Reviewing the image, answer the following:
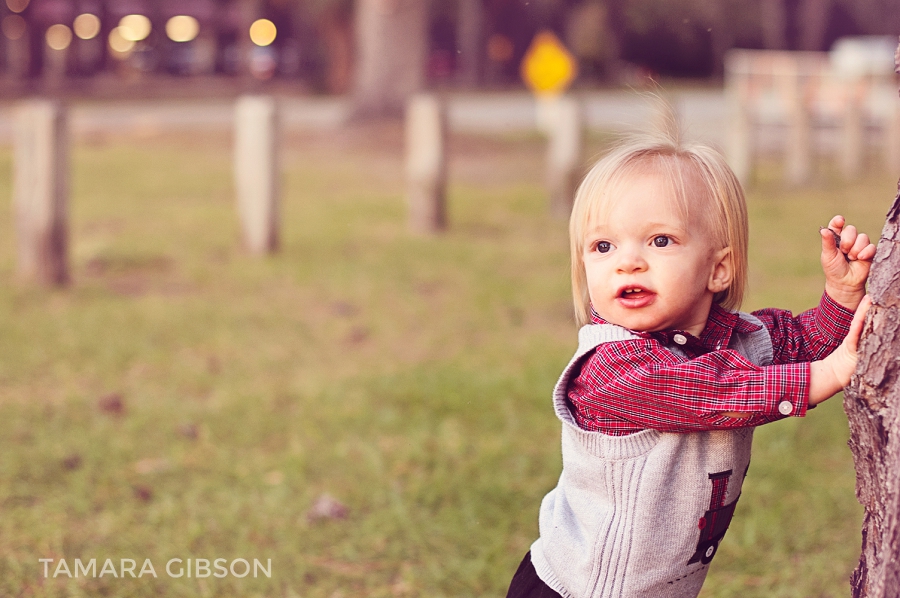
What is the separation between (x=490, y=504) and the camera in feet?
11.9

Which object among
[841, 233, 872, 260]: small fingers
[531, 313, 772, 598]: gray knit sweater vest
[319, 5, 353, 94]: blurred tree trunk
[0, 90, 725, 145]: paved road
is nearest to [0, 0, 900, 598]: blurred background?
[841, 233, 872, 260]: small fingers

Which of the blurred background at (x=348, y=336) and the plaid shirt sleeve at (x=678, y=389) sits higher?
the plaid shirt sleeve at (x=678, y=389)

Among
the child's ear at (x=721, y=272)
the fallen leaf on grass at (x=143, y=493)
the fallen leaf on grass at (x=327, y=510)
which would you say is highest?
the child's ear at (x=721, y=272)

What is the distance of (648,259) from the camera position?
1.83 meters

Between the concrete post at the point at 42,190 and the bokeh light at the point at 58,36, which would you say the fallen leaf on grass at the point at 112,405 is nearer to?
the concrete post at the point at 42,190

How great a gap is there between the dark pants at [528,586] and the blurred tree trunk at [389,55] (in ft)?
43.2

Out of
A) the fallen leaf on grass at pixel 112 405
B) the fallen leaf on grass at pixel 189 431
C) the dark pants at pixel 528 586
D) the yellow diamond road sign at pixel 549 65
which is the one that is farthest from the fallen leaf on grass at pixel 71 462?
the yellow diamond road sign at pixel 549 65

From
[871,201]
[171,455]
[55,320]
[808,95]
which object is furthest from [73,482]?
[808,95]

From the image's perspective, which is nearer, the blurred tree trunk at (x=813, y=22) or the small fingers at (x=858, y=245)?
the small fingers at (x=858, y=245)

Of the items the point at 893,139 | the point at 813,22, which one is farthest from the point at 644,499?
the point at 813,22

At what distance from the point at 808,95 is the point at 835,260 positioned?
10.5 metres

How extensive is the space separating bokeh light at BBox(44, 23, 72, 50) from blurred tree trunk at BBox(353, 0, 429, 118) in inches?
720

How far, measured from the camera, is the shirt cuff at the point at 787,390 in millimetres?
1698

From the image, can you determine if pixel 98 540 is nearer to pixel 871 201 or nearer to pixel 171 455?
pixel 171 455
